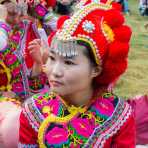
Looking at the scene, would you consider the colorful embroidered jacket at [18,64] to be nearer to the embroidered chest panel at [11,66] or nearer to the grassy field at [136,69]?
the embroidered chest panel at [11,66]

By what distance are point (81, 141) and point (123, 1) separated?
11.6m

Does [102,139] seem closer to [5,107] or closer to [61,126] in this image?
[61,126]

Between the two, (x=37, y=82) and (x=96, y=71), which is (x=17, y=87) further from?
(x=96, y=71)

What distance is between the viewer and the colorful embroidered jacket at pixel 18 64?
3440mm

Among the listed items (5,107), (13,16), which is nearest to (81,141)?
(5,107)

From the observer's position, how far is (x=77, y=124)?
7.08 feet

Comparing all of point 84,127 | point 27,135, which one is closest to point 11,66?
point 27,135

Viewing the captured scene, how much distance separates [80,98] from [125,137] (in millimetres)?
257

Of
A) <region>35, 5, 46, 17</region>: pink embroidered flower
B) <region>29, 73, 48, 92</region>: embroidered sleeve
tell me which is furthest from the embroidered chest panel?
<region>35, 5, 46, 17</region>: pink embroidered flower

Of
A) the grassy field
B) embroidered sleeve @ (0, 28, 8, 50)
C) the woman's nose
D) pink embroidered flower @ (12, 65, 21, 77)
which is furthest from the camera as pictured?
the grassy field

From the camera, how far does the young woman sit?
2066mm

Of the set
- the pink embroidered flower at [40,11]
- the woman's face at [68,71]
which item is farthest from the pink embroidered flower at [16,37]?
the woman's face at [68,71]

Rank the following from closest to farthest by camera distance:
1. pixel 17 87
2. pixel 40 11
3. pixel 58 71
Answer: pixel 58 71 < pixel 17 87 < pixel 40 11

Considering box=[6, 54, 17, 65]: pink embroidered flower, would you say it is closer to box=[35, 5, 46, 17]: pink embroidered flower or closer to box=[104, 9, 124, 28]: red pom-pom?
box=[35, 5, 46, 17]: pink embroidered flower
